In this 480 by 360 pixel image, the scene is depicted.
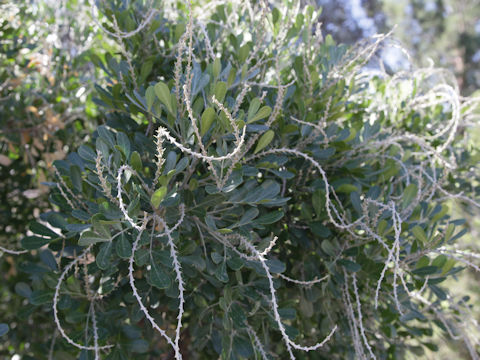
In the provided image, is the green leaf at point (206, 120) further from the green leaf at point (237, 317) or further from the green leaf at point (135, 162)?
the green leaf at point (237, 317)

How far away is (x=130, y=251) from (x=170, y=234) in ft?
0.34

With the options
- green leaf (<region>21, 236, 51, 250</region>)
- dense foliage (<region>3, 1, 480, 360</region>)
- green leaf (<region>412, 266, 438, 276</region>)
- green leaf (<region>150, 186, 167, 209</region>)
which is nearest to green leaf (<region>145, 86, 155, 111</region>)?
dense foliage (<region>3, 1, 480, 360</region>)

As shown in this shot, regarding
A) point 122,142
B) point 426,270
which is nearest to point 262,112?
point 122,142

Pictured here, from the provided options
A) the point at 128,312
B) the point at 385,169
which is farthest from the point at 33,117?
the point at 385,169

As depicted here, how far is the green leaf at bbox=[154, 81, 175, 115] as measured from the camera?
36.7 inches

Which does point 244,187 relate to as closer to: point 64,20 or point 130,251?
point 130,251

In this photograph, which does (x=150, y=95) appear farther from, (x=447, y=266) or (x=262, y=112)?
(x=447, y=266)

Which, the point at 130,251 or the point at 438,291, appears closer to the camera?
the point at 130,251

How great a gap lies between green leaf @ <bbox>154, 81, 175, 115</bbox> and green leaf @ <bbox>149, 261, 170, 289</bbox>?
358mm

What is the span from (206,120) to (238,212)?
270 millimetres

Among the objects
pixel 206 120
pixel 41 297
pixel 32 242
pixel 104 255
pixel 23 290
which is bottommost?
pixel 23 290

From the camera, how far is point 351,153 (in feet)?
4.27

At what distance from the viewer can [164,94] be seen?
37.2 inches

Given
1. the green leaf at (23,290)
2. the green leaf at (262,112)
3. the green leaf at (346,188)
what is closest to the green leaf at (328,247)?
the green leaf at (346,188)
